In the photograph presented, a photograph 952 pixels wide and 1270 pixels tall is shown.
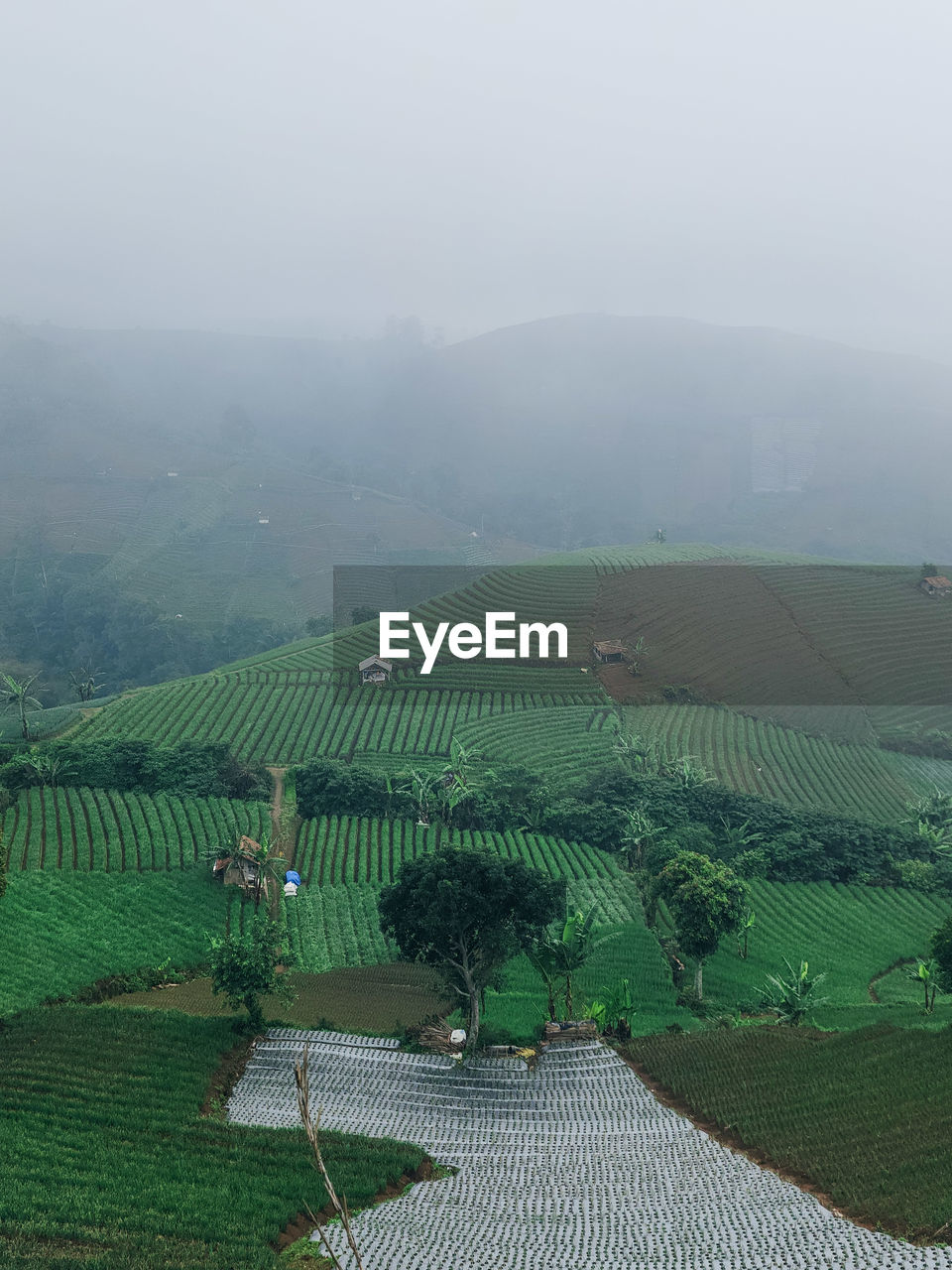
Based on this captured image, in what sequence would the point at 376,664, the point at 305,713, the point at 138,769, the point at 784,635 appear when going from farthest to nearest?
1. the point at 784,635
2. the point at 376,664
3. the point at 305,713
4. the point at 138,769

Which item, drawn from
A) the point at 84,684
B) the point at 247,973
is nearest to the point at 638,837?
the point at 247,973

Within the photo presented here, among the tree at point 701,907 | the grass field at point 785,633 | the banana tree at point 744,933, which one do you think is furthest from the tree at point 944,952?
the grass field at point 785,633

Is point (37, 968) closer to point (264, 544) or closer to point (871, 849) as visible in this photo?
point (871, 849)

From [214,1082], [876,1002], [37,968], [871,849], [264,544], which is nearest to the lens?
[214,1082]

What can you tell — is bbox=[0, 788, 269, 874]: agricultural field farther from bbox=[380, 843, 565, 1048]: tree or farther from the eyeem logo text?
the eyeem logo text

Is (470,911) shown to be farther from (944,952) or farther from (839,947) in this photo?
(839,947)

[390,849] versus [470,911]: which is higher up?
[470,911]

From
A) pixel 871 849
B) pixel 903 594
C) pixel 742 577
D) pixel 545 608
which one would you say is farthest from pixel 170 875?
pixel 903 594
